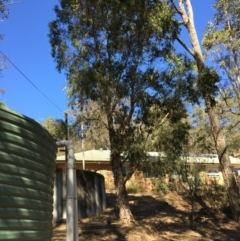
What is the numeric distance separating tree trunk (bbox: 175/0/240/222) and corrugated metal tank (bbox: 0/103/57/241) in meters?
10.5

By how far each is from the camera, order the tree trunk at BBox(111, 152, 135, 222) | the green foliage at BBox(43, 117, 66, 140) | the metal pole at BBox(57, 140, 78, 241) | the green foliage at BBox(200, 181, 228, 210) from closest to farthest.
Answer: the metal pole at BBox(57, 140, 78, 241)
the tree trunk at BBox(111, 152, 135, 222)
the green foliage at BBox(43, 117, 66, 140)
the green foliage at BBox(200, 181, 228, 210)

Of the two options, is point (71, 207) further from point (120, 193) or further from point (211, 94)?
point (211, 94)

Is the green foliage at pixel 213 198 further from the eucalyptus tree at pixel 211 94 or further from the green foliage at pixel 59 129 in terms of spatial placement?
the green foliage at pixel 59 129

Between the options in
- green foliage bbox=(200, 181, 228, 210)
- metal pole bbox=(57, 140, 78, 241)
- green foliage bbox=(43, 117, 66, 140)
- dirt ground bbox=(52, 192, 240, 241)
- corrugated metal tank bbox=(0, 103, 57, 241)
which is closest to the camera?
corrugated metal tank bbox=(0, 103, 57, 241)

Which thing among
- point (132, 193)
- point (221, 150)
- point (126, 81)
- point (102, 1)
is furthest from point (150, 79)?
point (132, 193)

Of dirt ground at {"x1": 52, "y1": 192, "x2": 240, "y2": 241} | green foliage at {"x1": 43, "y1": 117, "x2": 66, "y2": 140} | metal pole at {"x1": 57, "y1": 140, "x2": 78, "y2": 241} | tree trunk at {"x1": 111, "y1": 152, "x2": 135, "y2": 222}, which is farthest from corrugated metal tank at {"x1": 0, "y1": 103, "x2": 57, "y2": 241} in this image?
green foliage at {"x1": 43, "y1": 117, "x2": 66, "y2": 140}

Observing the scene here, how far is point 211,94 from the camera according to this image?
1353 centimetres

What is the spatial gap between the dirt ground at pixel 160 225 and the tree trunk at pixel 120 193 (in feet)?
1.09

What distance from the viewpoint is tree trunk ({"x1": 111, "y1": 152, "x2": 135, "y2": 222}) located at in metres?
11.9

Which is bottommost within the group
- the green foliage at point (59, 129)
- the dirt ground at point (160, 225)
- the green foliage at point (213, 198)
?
the dirt ground at point (160, 225)

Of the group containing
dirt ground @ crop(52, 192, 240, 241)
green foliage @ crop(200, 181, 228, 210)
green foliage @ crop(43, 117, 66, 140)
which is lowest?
dirt ground @ crop(52, 192, 240, 241)

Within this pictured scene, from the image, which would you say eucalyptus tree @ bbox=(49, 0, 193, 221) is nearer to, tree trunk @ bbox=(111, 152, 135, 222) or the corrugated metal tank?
tree trunk @ bbox=(111, 152, 135, 222)

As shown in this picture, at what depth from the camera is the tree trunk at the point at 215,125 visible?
47.3 ft

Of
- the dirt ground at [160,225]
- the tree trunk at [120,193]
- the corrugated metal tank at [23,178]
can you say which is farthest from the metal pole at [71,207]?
the tree trunk at [120,193]
